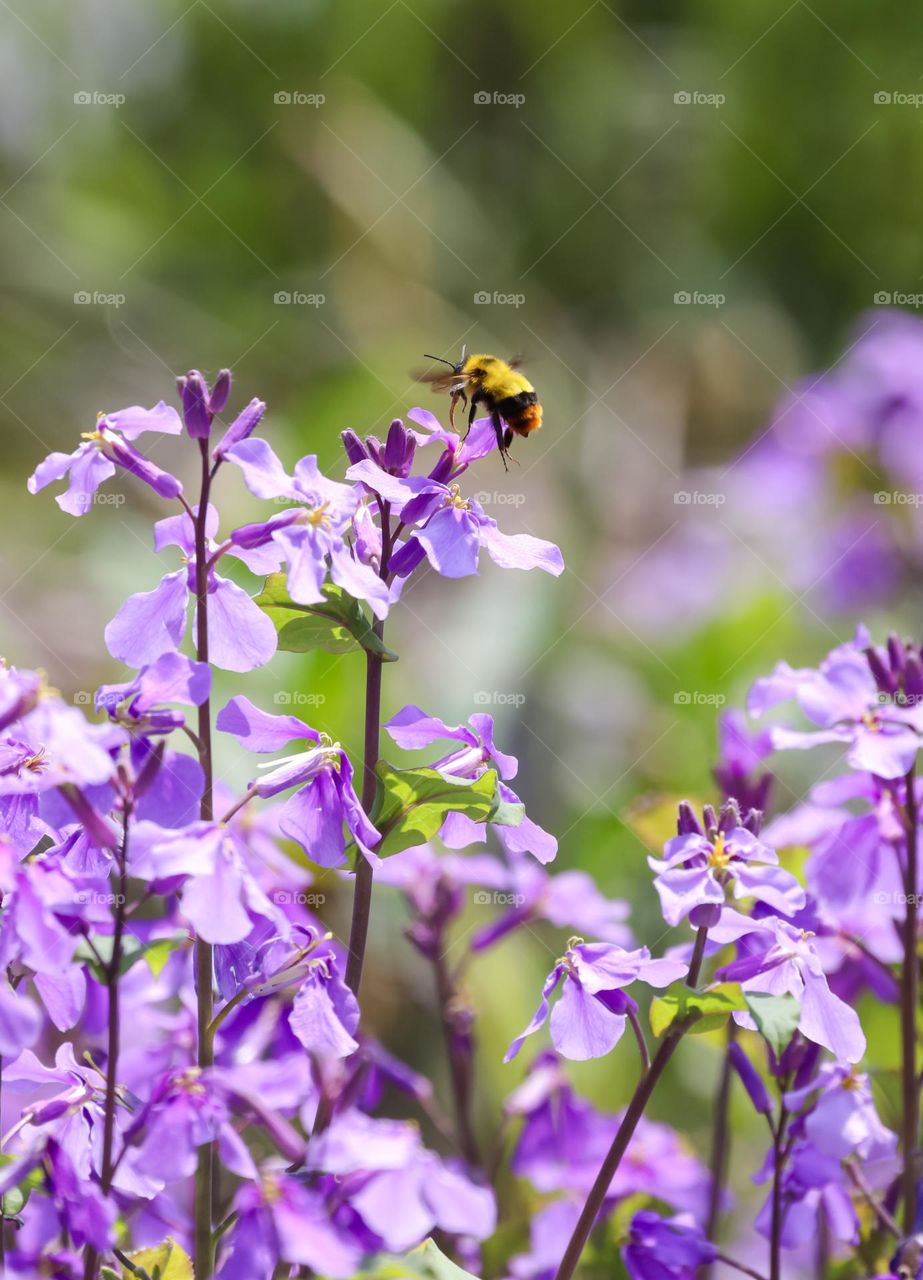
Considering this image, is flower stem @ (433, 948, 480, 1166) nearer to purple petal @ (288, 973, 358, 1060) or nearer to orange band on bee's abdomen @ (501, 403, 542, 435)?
purple petal @ (288, 973, 358, 1060)

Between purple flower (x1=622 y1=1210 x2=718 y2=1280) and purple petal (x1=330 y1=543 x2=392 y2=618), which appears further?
purple flower (x1=622 y1=1210 x2=718 y2=1280)

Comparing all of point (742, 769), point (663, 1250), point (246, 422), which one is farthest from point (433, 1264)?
point (742, 769)

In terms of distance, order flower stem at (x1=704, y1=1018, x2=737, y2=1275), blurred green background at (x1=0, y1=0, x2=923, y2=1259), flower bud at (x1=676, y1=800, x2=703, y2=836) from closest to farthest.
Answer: flower bud at (x1=676, y1=800, x2=703, y2=836) → flower stem at (x1=704, y1=1018, x2=737, y2=1275) → blurred green background at (x1=0, y1=0, x2=923, y2=1259)

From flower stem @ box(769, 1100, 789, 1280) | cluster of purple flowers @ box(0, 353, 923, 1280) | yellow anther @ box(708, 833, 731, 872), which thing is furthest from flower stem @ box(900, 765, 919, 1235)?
yellow anther @ box(708, 833, 731, 872)

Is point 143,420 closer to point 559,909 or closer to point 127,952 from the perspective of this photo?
point 127,952

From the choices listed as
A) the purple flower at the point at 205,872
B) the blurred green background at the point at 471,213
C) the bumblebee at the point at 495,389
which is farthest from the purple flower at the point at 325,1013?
the blurred green background at the point at 471,213

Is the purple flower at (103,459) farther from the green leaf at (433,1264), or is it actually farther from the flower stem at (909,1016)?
the flower stem at (909,1016)
